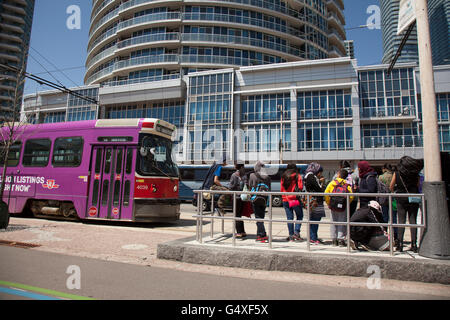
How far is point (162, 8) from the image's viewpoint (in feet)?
132

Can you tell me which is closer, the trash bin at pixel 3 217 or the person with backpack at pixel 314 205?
the person with backpack at pixel 314 205

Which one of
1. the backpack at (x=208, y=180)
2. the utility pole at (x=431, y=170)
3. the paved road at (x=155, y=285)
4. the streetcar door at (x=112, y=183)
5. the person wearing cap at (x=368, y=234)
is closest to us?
the paved road at (x=155, y=285)

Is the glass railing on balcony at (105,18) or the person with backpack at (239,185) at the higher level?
the glass railing on balcony at (105,18)

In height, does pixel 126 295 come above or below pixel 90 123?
below

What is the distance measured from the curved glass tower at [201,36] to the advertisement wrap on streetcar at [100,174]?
30435mm

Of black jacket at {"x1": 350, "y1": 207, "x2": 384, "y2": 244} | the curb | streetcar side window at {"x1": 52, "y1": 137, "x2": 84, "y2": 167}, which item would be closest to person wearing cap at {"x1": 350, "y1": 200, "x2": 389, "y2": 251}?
black jacket at {"x1": 350, "y1": 207, "x2": 384, "y2": 244}

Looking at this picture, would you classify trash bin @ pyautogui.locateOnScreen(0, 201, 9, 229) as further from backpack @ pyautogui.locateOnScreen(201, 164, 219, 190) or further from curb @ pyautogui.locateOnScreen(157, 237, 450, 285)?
backpack @ pyautogui.locateOnScreen(201, 164, 219, 190)

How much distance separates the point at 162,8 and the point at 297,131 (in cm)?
2727

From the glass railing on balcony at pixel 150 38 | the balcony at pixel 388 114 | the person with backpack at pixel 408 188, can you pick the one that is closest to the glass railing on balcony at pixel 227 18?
the glass railing on balcony at pixel 150 38

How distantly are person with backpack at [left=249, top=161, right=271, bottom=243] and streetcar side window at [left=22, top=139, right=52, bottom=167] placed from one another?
8.14 meters

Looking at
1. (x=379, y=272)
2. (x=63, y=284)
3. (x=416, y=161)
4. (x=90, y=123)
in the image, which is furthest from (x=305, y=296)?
(x=90, y=123)

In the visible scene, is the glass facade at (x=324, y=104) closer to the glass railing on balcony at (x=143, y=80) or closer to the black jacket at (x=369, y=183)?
the glass railing on balcony at (x=143, y=80)

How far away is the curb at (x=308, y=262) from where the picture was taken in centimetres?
384
